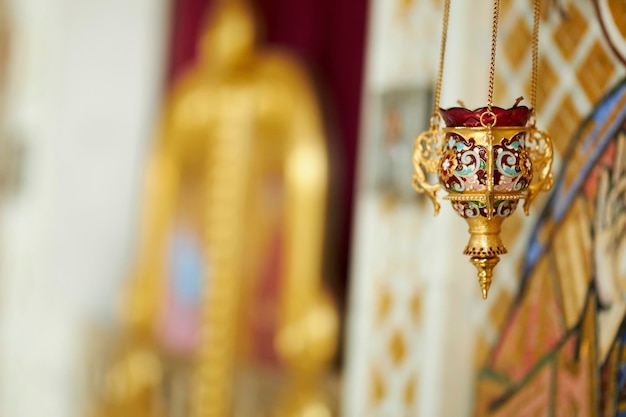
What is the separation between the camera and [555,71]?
2.42 meters

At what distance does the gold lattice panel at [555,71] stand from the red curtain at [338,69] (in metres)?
1.20

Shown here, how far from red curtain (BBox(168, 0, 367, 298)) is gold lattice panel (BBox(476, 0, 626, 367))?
3.93 ft

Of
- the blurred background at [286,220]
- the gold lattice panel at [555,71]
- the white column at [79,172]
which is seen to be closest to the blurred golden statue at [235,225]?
the blurred background at [286,220]

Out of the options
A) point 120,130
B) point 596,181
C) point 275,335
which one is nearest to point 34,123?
point 120,130

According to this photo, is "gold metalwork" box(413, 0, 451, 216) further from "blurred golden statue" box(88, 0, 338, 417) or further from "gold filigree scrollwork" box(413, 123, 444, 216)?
"blurred golden statue" box(88, 0, 338, 417)

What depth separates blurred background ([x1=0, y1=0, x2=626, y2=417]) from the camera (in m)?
2.35

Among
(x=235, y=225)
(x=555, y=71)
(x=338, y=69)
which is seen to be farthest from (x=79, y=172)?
(x=555, y=71)

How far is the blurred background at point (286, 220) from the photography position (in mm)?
2352

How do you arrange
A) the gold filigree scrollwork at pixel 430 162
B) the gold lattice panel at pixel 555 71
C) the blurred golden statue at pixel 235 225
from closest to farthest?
the gold filigree scrollwork at pixel 430 162
the gold lattice panel at pixel 555 71
the blurred golden statue at pixel 235 225

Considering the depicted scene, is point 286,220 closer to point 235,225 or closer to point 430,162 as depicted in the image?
point 235,225

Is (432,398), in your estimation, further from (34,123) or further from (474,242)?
(34,123)

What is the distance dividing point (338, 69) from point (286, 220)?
0.64m

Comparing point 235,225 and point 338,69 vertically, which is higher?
point 338,69

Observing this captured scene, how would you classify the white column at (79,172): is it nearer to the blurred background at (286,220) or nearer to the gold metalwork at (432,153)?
the blurred background at (286,220)
